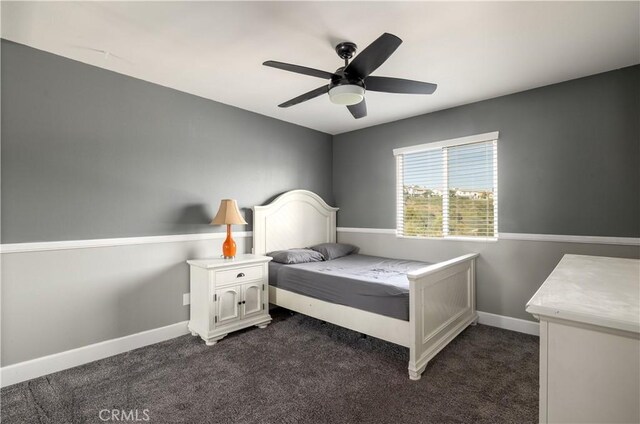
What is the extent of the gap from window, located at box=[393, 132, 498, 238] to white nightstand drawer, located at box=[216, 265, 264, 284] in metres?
1.88

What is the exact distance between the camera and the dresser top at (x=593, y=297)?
3.12 ft

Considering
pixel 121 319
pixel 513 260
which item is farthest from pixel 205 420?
pixel 513 260

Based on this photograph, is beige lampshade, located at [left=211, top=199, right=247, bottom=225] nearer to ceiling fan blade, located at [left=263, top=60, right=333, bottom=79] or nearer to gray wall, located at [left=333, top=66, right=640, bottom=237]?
ceiling fan blade, located at [left=263, top=60, right=333, bottom=79]

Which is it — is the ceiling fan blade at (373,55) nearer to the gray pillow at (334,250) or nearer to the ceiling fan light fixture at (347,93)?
the ceiling fan light fixture at (347,93)

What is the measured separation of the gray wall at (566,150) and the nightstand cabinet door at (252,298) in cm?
261

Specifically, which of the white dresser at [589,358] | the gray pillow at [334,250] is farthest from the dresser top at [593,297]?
the gray pillow at [334,250]

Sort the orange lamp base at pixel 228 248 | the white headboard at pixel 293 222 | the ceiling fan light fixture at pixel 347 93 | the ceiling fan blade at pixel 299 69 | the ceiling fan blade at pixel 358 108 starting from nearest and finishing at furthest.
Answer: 1. the ceiling fan blade at pixel 299 69
2. the ceiling fan light fixture at pixel 347 93
3. the ceiling fan blade at pixel 358 108
4. the orange lamp base at pixel 228 248
5. the white headboard at pixel 293 222

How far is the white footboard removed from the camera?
220 cm

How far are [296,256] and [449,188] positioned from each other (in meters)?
1.96

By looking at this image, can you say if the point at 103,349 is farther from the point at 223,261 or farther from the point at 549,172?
the point at 549,172

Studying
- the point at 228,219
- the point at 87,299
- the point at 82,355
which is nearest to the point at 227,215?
the point at 228,219

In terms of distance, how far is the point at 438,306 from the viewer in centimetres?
Result: 253

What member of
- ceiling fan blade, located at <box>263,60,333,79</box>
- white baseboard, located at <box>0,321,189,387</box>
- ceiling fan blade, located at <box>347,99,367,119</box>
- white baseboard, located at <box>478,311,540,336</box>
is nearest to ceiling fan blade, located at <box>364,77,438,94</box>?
ceiling fan blade, located at <box>347,99,367,119</box>

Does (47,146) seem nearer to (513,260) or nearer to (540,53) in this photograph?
(540,53)
